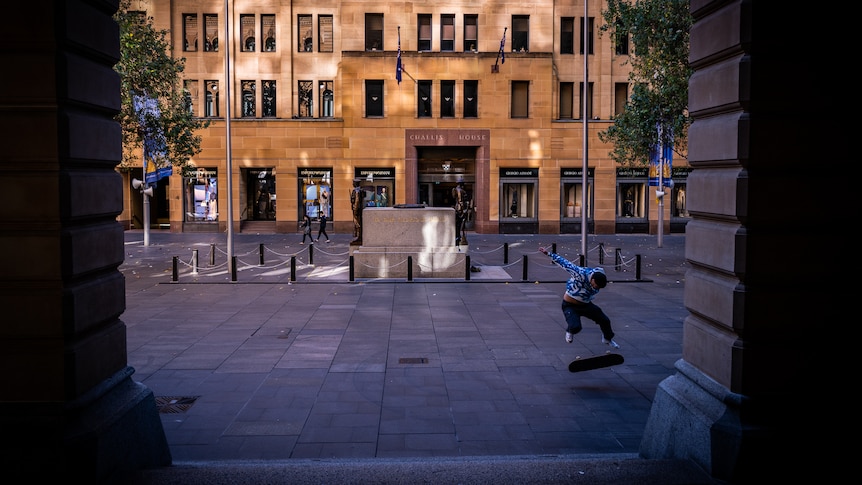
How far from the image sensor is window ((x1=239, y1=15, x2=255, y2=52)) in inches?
1539

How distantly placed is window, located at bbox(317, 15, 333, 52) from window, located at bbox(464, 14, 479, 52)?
8.12 m

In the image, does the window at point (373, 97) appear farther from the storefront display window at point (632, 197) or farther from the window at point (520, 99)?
the storefront display window at point (632, 197)

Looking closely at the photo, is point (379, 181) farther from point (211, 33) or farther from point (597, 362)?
point (597, 362)

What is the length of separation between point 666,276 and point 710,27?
16368 millimetres

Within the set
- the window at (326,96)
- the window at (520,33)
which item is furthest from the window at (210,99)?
the window at (520,33)

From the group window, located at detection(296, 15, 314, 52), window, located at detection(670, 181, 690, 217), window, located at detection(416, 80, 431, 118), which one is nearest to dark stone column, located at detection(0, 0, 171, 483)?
window, located at detection(416, 80, 431, 118)

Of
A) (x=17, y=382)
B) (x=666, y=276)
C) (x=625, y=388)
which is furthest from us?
(x=666, y=276)

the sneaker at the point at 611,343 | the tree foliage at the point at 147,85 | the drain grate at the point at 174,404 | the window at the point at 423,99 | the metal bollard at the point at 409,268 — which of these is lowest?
the drain grate at the point at 174,404

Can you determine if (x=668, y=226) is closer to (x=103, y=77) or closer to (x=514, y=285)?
(x=514, y=285)

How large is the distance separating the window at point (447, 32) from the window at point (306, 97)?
325 inches

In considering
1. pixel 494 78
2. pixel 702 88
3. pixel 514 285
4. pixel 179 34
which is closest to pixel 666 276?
pixel 514 285

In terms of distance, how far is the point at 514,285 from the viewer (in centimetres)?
1838

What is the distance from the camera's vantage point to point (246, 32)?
128 feet

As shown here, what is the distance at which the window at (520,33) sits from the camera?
1532 inches
